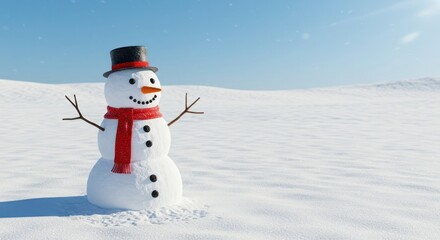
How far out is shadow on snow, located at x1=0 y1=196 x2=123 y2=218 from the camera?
3.13 m

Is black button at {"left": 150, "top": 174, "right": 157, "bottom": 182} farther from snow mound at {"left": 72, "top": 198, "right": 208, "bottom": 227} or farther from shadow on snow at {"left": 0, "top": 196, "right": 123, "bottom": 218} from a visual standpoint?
shadow on snow at {"left": 0, "top": 196, "right": 123, "bottom": 218}

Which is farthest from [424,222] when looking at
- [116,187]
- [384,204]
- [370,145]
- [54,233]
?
[370,145]

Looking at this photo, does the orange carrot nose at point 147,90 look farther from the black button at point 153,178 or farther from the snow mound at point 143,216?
the snow mound at point 143,216

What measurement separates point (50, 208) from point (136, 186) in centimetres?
78

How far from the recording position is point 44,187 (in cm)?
418

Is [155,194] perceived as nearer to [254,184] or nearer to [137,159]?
[137,159]

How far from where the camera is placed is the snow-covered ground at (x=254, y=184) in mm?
2846

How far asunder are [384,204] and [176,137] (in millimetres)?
5528

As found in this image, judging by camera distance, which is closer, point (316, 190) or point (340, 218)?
point (340, 218)

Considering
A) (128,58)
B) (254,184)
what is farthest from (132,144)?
(254,184)

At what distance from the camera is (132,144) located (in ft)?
10.3

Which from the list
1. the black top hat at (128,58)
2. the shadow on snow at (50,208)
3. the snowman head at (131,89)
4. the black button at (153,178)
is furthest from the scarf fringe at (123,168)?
the black top hat at (128,58)

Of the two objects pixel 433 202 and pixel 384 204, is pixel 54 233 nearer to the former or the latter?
pixel 384 204

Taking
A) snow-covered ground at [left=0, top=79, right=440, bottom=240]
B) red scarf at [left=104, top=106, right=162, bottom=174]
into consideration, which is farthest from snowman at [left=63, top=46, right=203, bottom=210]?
snow-covered ground at [left=0, top=79, right=440, bottom=240]
